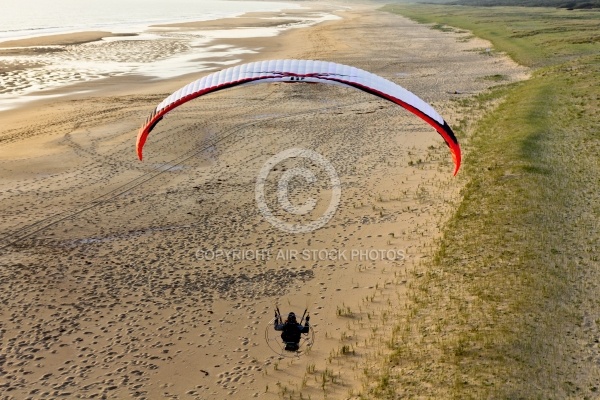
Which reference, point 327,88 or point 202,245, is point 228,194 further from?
point 327,88

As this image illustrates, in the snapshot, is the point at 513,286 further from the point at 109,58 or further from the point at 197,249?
the point at 109,58

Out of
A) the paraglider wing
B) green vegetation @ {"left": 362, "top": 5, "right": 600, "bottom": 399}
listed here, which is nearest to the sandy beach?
green vegetation @ {"left": 362, "top": 5, "right": 600, "bottom": 399}

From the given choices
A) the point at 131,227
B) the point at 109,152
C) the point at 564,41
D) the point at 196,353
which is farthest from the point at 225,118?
the point at 564,41

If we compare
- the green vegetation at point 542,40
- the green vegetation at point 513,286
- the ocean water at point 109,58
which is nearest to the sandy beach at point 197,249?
the green vegetation at point 513,286

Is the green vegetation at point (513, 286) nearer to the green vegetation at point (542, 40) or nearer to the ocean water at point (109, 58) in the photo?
the green vegetation at point (542, 40)

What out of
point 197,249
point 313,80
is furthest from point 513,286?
point 197,249

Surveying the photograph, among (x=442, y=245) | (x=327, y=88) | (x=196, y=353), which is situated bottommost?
(x=196, y=353)

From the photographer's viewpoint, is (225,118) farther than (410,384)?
Yes
